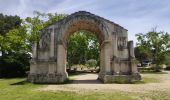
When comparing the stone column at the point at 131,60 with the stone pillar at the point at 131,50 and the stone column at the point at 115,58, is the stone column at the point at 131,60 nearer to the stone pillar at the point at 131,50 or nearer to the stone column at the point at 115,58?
the stone pillar at the point at 131,50

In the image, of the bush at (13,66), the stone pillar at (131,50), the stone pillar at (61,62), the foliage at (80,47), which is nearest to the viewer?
the stone pillar at (61,62)

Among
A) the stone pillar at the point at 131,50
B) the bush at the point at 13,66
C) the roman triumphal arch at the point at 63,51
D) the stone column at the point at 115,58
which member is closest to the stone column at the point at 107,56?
the roman triumphal arch at the point at 63,51

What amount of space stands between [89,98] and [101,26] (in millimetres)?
11124

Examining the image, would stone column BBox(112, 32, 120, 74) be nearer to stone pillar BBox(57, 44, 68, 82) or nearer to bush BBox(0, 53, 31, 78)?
stone pillar BBox(57, 44, 68, 82)

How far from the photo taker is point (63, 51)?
20859mm

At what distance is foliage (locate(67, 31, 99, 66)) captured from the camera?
1623 inches

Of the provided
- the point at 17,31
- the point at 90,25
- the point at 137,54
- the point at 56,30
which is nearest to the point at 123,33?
the point at 90,25

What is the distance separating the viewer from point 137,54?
7138cm

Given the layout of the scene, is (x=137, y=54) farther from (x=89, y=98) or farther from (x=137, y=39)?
(x=89, y=98)

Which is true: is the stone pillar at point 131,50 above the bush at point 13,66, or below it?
above

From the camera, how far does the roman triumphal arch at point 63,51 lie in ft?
65.5

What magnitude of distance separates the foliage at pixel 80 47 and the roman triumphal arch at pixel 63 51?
19566mm

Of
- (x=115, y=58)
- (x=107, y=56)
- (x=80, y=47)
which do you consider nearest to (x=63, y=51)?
(x=107, y=56)

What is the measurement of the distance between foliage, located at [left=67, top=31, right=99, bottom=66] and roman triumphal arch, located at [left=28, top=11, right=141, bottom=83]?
1957cm
